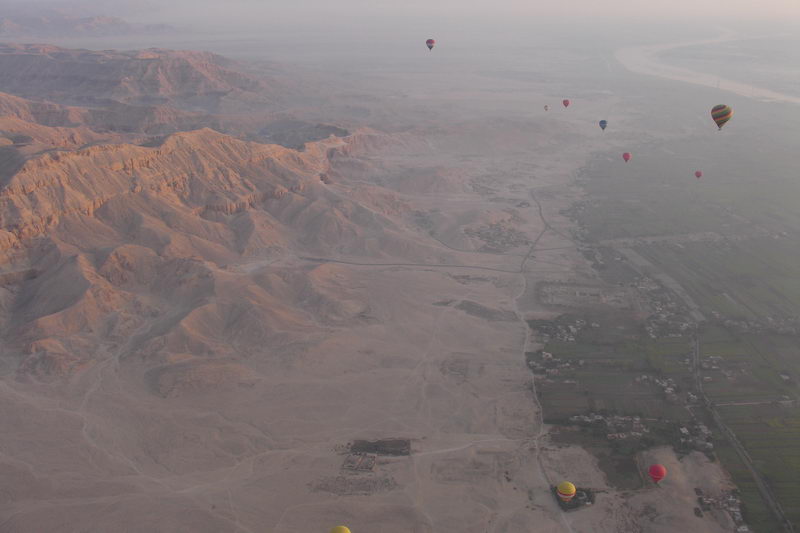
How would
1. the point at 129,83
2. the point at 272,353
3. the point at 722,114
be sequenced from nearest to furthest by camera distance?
the point at 272,353, the point at 722,114, the point at 129,83

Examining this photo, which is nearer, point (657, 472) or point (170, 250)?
point (657, 472)

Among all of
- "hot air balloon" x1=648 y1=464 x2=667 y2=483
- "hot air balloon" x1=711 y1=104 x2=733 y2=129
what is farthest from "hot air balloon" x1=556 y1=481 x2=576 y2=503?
"hot air balloon" x1=711 y1=104 x2=733 y2=129

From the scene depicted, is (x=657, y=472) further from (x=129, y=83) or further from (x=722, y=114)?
(x=129, y=83)

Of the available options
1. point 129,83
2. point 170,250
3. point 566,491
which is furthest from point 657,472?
point 129,83

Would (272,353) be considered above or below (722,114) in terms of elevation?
below

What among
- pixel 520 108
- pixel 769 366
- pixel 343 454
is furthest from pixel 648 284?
pixel 520 108

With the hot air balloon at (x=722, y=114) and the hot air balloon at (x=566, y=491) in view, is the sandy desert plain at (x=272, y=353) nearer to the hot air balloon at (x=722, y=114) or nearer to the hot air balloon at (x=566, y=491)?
the hot air balloon at (x=566, y=491)

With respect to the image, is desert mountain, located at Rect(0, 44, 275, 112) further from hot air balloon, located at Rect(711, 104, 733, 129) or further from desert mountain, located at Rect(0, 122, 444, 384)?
hot air balloon, located at Rect(711, 104, 733, 129)

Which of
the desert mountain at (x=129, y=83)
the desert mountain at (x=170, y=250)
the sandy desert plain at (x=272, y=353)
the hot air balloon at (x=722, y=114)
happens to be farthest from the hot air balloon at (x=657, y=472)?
the desert mountain at (x=129, y=83)

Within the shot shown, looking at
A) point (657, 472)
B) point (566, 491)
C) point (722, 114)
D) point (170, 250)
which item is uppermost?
point (722, 114)
